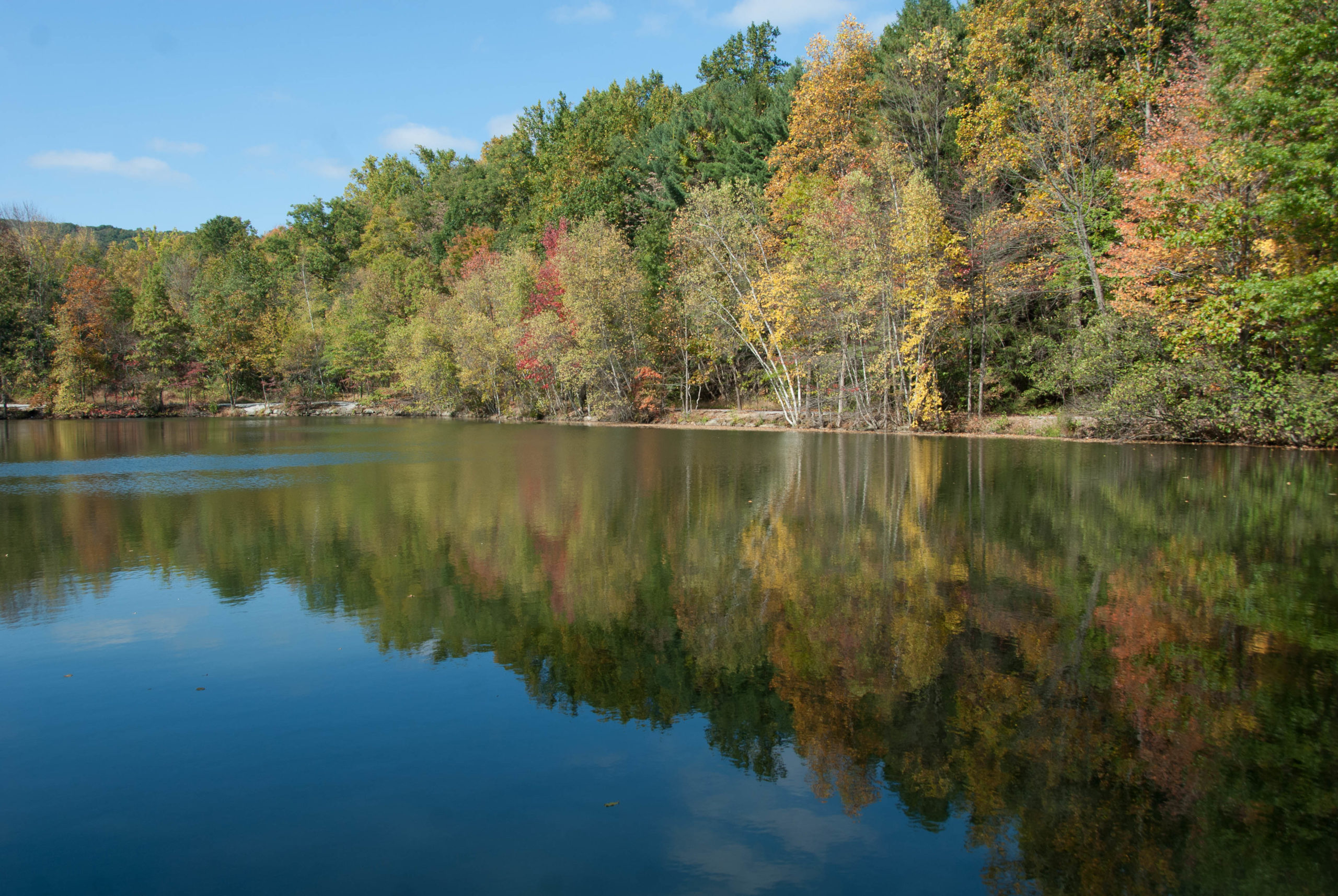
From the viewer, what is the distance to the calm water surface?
3811 mm

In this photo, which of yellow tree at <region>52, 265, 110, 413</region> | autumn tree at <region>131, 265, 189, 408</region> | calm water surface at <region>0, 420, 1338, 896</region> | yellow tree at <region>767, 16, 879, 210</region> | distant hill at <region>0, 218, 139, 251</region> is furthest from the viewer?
distant hill at <region>0, 218, 139, 251</region>

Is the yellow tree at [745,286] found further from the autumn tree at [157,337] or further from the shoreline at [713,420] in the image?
the autumn tree at [157,337]

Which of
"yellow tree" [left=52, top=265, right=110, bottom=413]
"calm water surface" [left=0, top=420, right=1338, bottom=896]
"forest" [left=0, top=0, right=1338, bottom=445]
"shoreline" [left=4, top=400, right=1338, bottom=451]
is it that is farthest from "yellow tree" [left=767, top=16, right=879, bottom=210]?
"yellow tree" [left=52, top=265, right=110, bottom=413]

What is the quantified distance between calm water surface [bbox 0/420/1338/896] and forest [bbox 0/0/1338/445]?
10942mm

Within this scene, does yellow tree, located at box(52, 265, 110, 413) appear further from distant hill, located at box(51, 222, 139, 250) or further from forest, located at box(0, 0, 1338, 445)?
distant hill, located at box(51, 222, 139, 250)

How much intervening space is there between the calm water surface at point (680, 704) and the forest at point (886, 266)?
1094 centimetres

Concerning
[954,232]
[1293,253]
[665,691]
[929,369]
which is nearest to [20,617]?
[665,691]

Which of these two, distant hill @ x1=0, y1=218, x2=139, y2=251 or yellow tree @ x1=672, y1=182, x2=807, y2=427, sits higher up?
distant hill @ x1=0, y1=218, x2=139, y2=251

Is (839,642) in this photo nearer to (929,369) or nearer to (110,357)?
(929,369)

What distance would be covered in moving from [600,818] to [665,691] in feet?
5.74

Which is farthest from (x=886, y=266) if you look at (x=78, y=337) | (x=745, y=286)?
(x=78, y=337)

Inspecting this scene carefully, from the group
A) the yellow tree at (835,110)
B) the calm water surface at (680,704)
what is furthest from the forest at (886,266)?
the calm water surface at (680,704)

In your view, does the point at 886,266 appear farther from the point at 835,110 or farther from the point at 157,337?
the point at 157,337

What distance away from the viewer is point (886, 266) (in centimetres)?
3080
